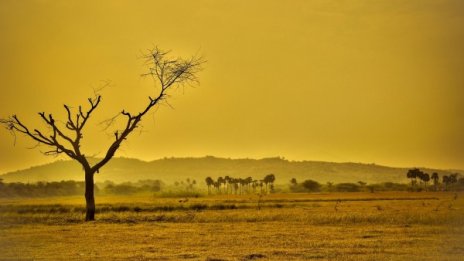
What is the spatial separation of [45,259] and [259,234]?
9920mm

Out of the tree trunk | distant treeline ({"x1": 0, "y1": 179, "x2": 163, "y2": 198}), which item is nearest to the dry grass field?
the tree trunk

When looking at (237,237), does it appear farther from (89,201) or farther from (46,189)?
(46,189)

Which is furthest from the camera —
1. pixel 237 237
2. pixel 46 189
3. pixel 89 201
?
pixel 46 189

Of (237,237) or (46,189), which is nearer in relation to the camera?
(237,237)

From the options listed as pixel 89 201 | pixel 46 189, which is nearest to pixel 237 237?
pixel 89 201

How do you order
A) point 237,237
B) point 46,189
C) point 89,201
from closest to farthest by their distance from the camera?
point 237,237
point 89,201
point 46,189

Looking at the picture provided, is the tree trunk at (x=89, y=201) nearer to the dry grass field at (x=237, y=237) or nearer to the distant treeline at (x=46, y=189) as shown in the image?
the dry grass field at (x=237, y=237)

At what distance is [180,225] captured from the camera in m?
35.9

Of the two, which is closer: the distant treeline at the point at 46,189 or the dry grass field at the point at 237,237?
the dry grass field at the point at 237,237

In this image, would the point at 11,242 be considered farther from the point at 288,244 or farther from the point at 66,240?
the point at 288,244

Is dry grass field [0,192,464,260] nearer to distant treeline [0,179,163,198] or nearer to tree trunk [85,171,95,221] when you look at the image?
tree trunk [85,171,95,221]

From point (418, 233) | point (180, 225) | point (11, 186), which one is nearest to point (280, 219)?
point (180, 225)

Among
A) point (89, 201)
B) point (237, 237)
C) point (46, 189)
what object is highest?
point (46, 189)

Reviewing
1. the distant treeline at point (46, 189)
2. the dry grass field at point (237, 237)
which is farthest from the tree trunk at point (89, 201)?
the distant treeline at point (46, 189)
